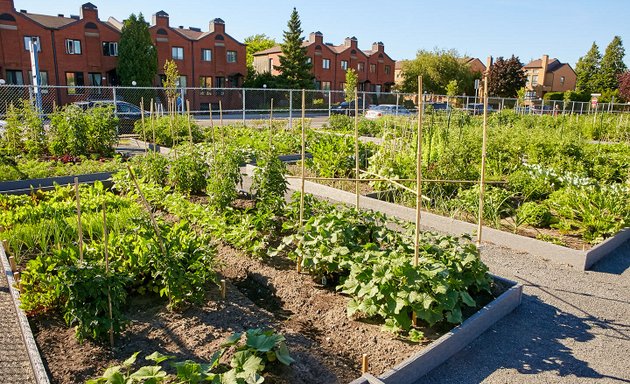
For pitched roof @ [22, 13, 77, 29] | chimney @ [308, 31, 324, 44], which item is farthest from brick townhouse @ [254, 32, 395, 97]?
pitched roof @ [22, 13, 77, 29]

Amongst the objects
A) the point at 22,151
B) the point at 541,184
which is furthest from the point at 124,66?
the point at 541,184

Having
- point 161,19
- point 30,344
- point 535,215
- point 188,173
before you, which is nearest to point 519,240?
point 535,215

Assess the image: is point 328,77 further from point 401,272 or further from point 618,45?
point 401,272

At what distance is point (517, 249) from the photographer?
20.5 ft

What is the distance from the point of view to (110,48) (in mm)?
36938

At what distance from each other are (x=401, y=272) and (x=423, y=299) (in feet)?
0.87

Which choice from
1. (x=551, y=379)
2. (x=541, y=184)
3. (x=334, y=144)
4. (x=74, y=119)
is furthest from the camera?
(x=74, y=119)

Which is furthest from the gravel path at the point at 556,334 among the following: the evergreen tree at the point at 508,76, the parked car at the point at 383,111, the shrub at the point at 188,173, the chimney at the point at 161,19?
the evergreen tree at the point at 508,76

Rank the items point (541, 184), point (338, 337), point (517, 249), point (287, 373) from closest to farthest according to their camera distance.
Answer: point (287, 373)
point (338, 337)
point (517, 249)
point (541, 184)

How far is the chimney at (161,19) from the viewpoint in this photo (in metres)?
38.9

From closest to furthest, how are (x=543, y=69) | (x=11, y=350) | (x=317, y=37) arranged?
(x=11, y=350) → (x=317, y=37) → (x=543, y=69)

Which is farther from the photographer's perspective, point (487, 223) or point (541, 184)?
point (541, 184)

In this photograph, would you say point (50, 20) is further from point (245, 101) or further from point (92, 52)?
point (245, 101)

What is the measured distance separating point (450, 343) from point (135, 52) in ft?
121
